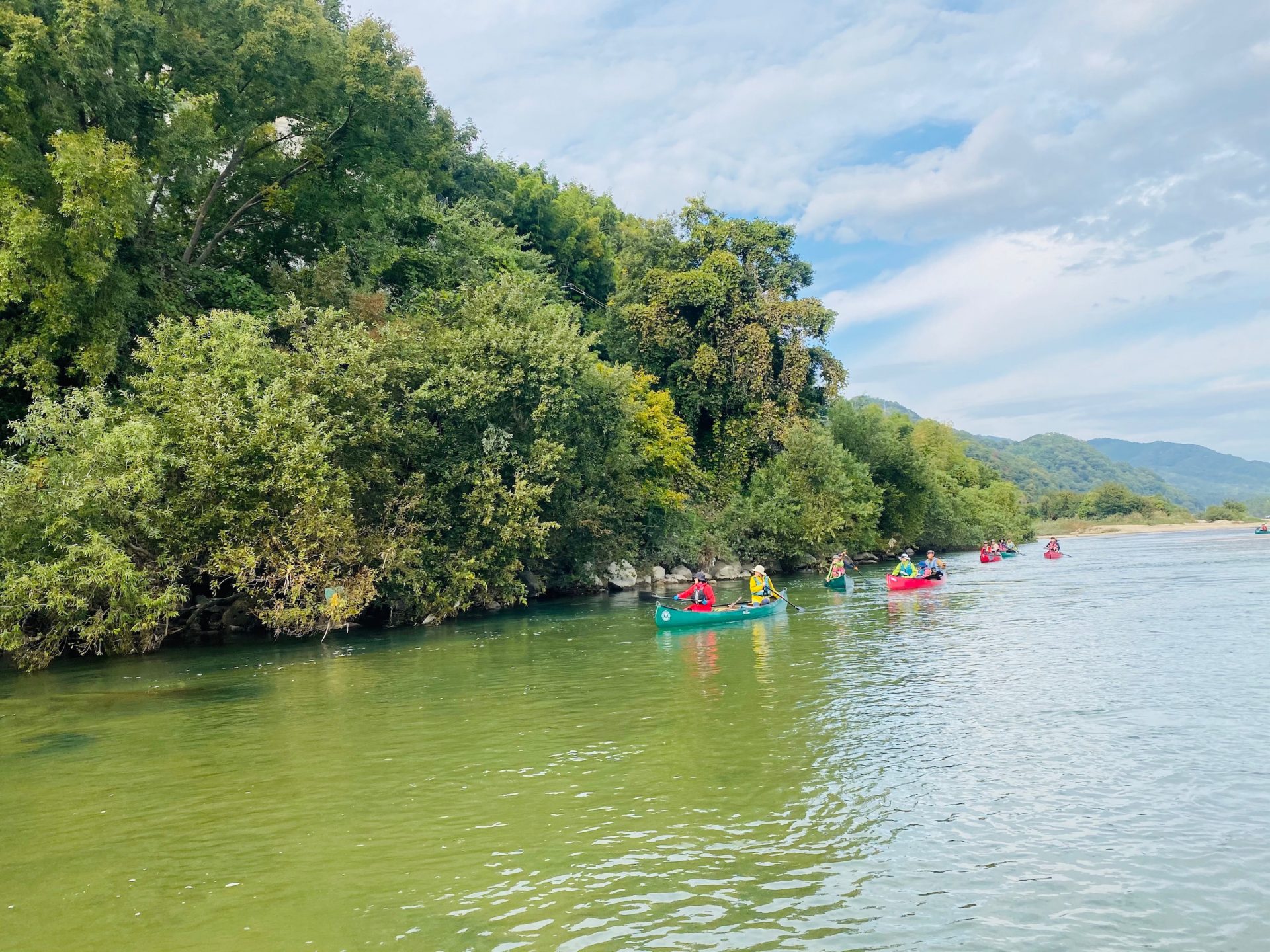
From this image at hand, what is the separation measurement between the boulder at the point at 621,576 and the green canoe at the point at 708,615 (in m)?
14.2

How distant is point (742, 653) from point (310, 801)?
11889 millimetres

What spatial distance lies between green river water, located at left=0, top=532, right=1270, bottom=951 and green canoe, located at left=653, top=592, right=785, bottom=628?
4.81 m

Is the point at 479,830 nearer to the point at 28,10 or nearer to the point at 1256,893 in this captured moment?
the point at 1256,893

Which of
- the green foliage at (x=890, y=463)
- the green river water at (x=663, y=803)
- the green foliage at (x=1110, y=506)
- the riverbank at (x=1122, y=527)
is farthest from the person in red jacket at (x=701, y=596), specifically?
the green foliage at (x=1110, y=506)

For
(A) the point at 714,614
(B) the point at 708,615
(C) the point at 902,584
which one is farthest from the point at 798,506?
(B) the point at 708,615

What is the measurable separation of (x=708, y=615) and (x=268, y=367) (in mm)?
14858

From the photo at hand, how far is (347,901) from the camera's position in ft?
23.2

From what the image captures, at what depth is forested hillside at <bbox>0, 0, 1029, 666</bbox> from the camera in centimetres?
2186

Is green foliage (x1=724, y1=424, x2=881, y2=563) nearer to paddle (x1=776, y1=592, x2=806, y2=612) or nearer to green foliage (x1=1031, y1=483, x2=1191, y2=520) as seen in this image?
paddle (x1=776, y1=592, x2=806, y2=612)

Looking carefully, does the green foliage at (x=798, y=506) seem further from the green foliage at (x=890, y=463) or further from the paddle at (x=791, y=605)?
the paddle at (x=791, y=605)

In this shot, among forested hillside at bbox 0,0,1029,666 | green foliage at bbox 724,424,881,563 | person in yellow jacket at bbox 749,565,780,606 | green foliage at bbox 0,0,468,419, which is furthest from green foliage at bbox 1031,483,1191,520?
green foliage at bbox 0,0,468,419

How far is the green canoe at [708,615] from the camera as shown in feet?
77.4

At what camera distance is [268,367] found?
2483cm

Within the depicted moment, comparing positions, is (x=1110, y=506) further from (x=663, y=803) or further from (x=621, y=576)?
(x=663, y=803)
